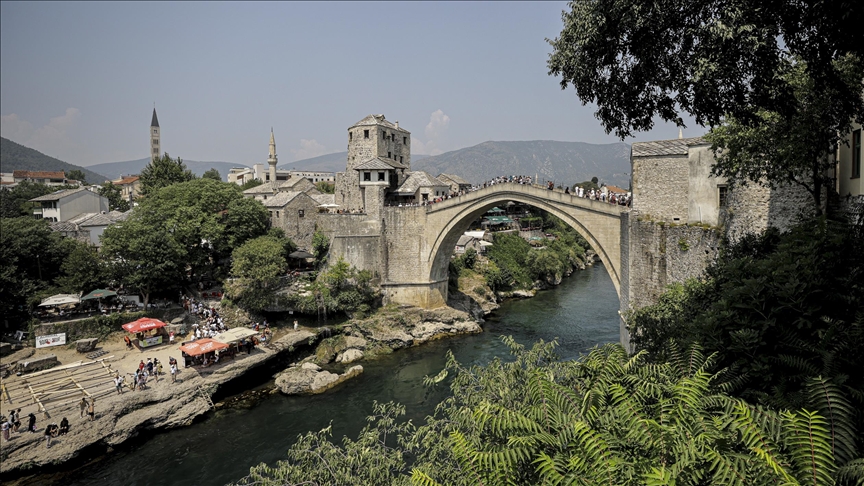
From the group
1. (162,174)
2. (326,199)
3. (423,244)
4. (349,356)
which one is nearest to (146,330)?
(349,356)

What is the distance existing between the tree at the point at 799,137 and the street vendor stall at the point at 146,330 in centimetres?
2439

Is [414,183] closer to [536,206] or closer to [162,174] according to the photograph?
[536,206]

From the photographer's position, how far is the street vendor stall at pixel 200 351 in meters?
21.4

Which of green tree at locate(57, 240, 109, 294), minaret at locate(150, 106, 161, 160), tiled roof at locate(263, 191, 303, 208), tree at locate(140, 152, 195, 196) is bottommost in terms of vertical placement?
green tree at locate(57, 240, 109, 294)

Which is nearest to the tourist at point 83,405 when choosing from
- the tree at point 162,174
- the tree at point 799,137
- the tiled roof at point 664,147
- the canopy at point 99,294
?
the canopy at point 99,294

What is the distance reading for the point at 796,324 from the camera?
18.7 feet

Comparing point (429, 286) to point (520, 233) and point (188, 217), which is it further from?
point (520, 233)

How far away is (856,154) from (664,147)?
6909mm

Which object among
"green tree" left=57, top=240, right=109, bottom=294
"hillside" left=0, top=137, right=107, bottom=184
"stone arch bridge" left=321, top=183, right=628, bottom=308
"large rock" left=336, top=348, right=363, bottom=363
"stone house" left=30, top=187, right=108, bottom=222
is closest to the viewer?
"large rock" left=336, top=348, right=363, bottom=363

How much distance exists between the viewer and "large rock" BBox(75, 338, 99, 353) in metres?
23.0

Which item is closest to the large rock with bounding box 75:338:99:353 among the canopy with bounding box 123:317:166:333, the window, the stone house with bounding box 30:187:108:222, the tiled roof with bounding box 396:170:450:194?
the canopy with bounding box 123:317:166:333

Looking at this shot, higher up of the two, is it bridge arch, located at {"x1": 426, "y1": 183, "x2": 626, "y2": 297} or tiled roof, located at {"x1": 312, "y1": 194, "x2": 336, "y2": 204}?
tiled roof, located at {"x1": 312, "y1": 194, "x2": 336, "y2": 204}

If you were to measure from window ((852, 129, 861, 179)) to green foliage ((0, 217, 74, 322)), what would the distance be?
104ft

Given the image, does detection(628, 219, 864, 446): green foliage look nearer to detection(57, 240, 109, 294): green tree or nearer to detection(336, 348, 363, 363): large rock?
detection(336, 348, 363, 363): large rock
